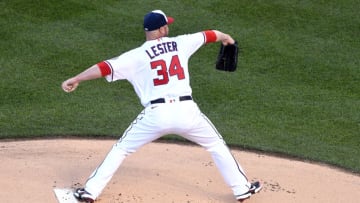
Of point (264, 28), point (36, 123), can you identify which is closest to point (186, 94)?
point (36, 123)

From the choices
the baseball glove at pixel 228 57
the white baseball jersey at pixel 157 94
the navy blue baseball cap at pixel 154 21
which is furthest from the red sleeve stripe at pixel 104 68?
the baseball glove at pixel 228 57

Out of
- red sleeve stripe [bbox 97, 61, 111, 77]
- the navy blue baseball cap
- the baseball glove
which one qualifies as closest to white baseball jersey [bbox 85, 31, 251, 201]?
red sleeve stripe [bbox 97, 61, 111, 77]

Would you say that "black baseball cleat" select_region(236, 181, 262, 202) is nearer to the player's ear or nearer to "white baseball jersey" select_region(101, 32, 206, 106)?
"white baseball jersey" select_region(101, 32, 206, 106)

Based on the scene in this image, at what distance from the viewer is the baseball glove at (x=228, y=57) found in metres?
7.25

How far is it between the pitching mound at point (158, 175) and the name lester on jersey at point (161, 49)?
4.26 ft

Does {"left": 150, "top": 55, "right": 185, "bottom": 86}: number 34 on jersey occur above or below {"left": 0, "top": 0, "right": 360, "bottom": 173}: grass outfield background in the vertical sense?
above

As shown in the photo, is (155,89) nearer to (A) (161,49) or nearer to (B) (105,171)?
(A) (161,49)

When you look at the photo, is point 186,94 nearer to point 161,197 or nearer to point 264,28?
point 161,197

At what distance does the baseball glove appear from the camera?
725 centimetres

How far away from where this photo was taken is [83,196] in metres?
6.94

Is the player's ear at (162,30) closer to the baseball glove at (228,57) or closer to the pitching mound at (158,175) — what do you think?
the baseball glove at (228,57)

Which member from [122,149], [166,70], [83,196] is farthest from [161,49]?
[83,196]

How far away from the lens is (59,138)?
8609 mm

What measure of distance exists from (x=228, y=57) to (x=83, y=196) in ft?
5.75
